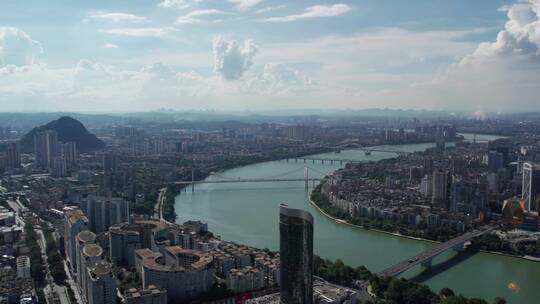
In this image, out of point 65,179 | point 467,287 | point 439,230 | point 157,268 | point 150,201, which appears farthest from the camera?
point 65,179

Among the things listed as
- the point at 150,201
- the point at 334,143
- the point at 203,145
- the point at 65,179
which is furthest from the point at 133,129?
the point at 150,201

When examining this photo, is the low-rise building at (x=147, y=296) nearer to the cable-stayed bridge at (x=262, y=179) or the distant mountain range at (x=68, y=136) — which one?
the cable-stayed bridge at (x=262, y=179)

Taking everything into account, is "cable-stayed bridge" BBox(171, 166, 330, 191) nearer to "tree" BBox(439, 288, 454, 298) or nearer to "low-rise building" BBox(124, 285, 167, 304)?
"tree" BBox(439, 288, 454, 298)

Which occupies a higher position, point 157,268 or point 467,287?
point 157,268

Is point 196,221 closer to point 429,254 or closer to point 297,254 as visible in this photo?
point 429,254

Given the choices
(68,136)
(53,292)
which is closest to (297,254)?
(53,292)

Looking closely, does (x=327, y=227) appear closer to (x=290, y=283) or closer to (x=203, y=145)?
(x=290, y=283)
